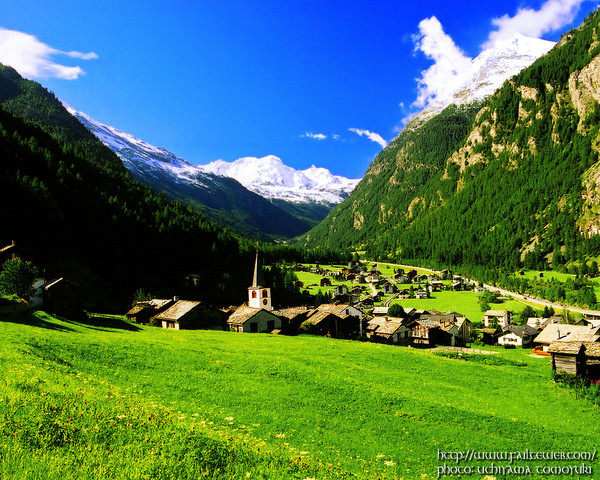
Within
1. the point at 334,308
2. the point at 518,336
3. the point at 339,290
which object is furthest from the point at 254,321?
the point at 339,290

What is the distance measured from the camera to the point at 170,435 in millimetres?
11695

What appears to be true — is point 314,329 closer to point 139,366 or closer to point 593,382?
point 593,382

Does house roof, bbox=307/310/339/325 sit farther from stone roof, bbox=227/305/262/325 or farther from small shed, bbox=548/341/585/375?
small shed, bbox=548/341/585/375

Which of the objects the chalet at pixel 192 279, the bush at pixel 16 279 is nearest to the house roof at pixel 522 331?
the chalet at pixel 192 279

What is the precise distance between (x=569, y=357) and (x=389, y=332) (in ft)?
151

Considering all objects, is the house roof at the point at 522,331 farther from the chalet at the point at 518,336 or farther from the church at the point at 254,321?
the church at the point at 254,321

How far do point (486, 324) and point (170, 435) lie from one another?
425 feet

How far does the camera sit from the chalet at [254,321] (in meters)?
72.9

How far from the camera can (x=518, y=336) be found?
101812 mm

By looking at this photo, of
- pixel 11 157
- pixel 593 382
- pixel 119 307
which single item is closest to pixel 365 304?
pixel 119 307

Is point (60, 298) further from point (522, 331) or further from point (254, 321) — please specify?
point (522, 331)

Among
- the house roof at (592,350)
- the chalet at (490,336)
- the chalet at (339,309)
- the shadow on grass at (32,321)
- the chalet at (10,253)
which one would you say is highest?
the chalet at (10,253)

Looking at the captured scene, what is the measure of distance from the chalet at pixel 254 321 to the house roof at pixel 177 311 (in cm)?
880

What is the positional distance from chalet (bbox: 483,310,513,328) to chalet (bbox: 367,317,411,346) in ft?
143
